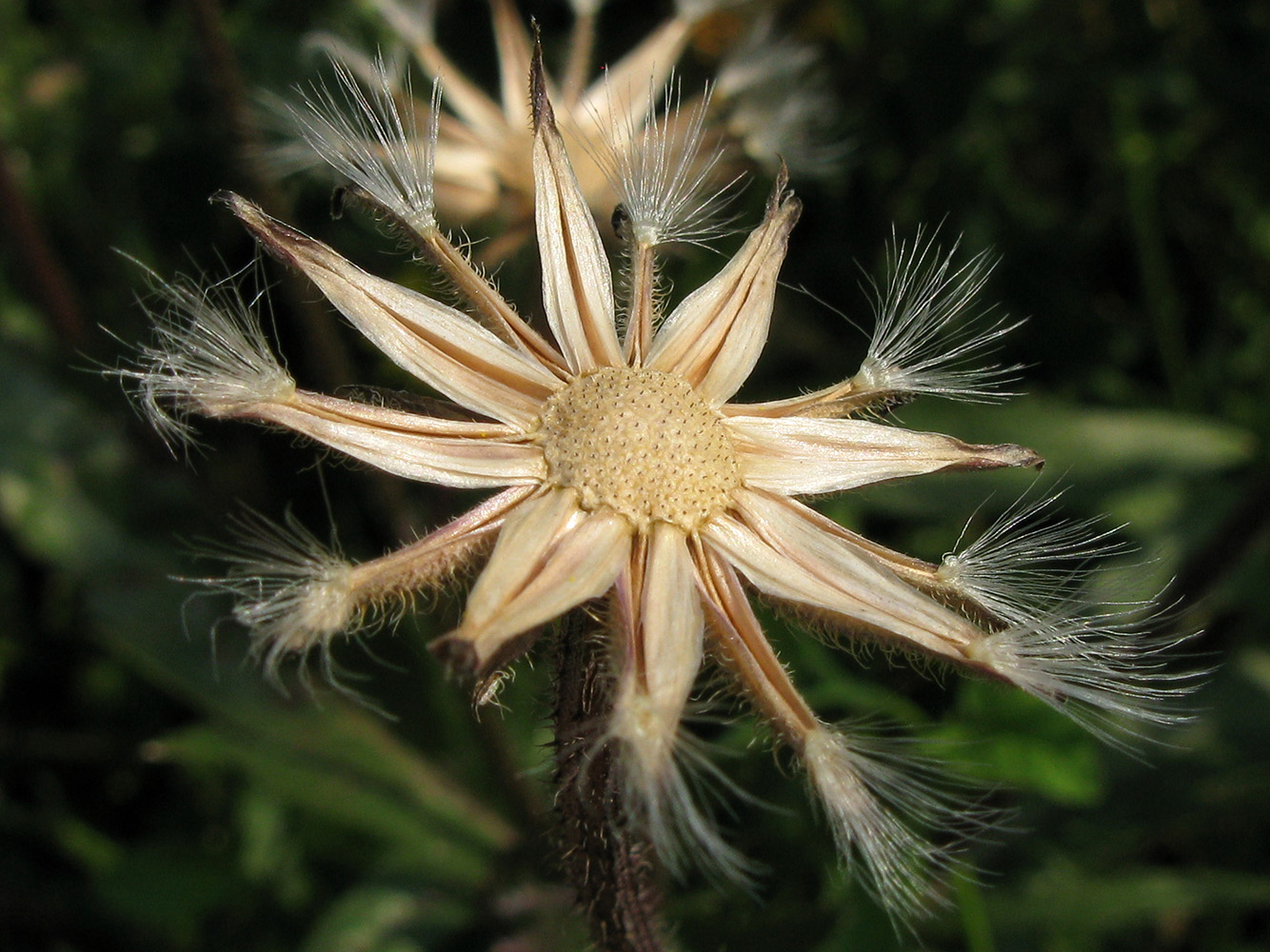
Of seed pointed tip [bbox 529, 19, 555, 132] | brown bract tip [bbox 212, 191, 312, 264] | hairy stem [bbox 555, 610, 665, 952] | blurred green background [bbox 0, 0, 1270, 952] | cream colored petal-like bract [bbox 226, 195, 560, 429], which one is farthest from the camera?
blurred green background [bbox 0, 0, 1270, 952]

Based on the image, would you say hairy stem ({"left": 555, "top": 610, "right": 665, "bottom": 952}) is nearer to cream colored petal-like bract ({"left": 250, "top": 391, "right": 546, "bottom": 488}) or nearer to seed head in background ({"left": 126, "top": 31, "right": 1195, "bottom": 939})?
seed head in background ({"left": 126, "top": 31, "right": 1195, "bottom": 939})

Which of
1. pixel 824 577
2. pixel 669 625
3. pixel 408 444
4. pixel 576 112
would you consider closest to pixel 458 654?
pixel 669 625

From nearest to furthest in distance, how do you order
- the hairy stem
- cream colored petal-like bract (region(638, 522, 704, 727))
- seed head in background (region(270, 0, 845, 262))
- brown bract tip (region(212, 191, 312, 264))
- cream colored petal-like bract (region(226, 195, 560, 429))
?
cream colored petal-like bract (region(638, 522, 704, 727)) < the hairy stem < brown bract tip (region(212, 191, 312, 264)) < cream colored petal-like bract (region(226, 195, 560, 429)) < seed head in background (region(270, 0, 845, 262))

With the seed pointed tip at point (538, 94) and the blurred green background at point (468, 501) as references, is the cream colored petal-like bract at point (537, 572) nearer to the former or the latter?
the seed pointed tip at point (538, 94)

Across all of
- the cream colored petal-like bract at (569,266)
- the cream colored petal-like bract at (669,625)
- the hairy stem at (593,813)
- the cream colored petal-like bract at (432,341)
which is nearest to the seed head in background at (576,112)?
the cream colored petal-like bract at (569,266)

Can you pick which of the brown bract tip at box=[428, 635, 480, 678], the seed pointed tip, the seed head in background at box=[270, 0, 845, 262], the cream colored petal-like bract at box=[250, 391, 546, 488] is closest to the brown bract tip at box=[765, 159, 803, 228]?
the seed pointed tip

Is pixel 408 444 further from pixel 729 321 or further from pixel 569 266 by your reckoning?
pixel 729 321

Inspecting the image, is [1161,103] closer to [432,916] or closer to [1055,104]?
[1055,104]
